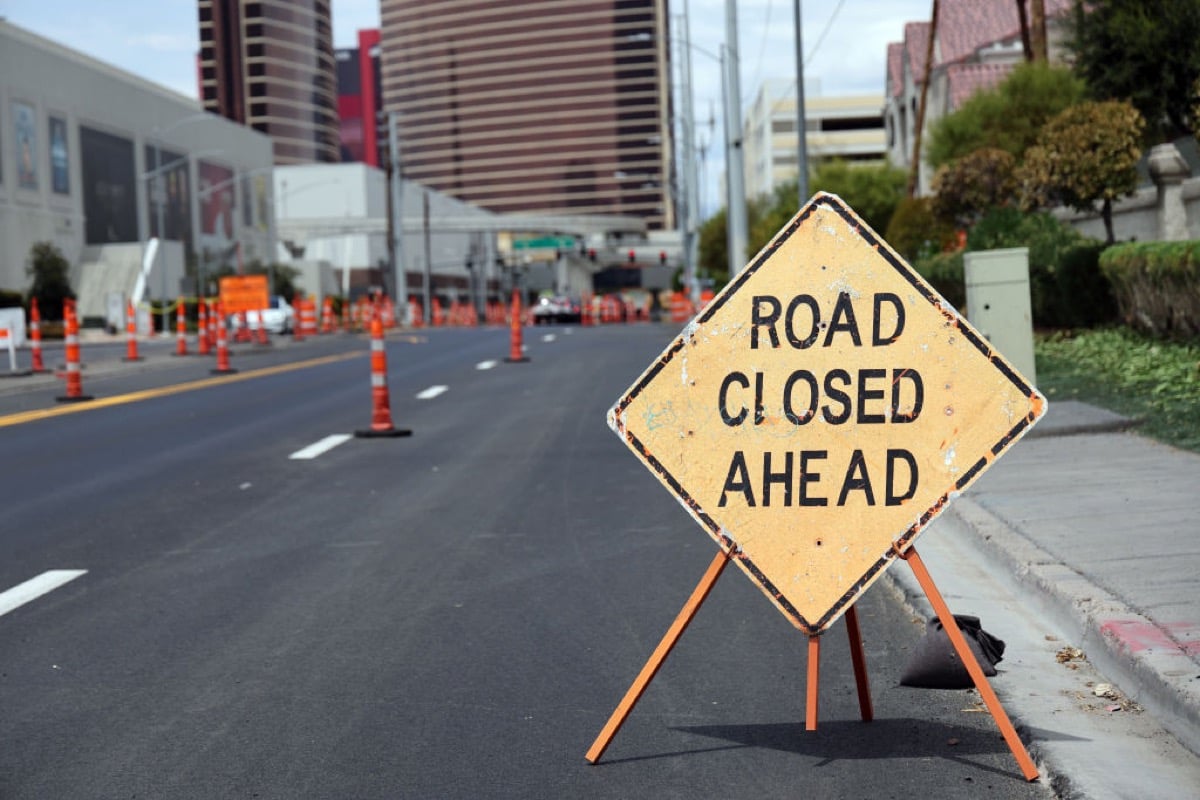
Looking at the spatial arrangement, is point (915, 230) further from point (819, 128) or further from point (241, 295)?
point (819, 128)

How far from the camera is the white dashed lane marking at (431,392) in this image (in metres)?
21.3

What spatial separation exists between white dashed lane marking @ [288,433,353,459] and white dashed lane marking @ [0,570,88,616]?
5.78m

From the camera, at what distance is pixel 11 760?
17.3 feet

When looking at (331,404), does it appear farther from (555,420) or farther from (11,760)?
(11,760)

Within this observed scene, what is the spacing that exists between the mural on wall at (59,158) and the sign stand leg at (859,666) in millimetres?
85344

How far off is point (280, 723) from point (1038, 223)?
21.6 meters

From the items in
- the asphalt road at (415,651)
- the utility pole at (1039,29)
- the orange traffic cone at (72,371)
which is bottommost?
the asphalt road at (415,651)

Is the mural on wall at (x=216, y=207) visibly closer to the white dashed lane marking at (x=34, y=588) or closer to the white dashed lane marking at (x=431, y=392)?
the white dashed lane marking at (x=431, y=392)

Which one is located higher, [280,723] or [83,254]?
[83,254]

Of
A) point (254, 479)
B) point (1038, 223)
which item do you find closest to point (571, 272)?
point (1038, 223)

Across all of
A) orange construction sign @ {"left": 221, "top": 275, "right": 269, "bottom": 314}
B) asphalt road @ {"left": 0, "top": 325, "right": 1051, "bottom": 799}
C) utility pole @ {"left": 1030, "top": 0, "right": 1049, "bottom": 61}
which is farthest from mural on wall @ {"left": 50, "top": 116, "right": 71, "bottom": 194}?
asphalt road @ {"left": 0, "top": 325, "right": 1051, "bottom": 799}

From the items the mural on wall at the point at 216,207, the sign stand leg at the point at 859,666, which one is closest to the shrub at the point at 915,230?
the sign stand leg at the point at 859,666

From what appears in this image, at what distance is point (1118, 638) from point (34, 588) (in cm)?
518

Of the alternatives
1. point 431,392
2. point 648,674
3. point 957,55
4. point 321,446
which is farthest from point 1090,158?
point 957,55
